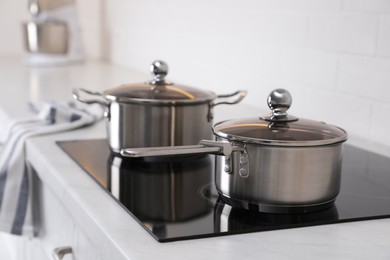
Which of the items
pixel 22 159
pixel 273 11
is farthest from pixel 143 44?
pixel 22 159

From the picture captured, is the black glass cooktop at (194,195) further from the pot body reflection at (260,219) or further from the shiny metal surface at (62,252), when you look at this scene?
the shiny metal surface at (62,252)

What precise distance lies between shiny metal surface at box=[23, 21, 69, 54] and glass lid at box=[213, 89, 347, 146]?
1.77m

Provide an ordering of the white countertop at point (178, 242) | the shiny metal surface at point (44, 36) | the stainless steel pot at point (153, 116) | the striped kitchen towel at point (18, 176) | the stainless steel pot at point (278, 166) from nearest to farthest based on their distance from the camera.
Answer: the white countertop at point (178, 242) < the stainless steel pot at point (278, 166) < the stainless steel pot at point (153, 116) < the striped kitchen towel at point (18, 176) < the shiny metal surface at point (44, 36)

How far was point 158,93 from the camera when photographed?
1.03 meters

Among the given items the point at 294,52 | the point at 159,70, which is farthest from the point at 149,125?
the point at 294,52

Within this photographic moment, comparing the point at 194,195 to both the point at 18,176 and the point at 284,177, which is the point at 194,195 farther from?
the point at 18,176

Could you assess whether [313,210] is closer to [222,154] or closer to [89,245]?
[222,154]

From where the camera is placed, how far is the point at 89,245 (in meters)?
0.81

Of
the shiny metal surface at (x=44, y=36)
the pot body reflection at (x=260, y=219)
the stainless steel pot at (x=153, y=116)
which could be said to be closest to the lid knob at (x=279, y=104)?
the pot body reflection at (x=260, y=219)

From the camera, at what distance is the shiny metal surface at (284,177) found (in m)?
0.74

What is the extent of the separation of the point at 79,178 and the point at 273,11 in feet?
2.57

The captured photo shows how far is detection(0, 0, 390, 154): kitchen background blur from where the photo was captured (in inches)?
48.2

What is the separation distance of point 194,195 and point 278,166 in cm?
15

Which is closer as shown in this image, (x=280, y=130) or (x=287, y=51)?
(x=280, y=130)
